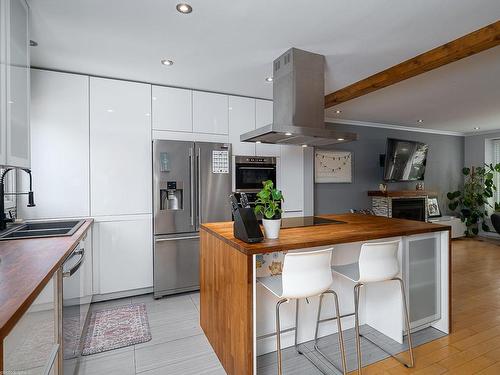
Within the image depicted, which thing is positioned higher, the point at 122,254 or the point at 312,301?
the point at 122,254

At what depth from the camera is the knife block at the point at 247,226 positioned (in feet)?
5.58

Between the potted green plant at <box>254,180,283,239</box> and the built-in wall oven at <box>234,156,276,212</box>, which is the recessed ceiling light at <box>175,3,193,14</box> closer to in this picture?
the potted green plant at <box>254,180,283,239</box>

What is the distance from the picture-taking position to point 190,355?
6.95 ft

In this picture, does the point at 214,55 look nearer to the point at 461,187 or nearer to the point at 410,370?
the point at 410,370

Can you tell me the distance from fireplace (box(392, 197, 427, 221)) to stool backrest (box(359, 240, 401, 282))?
3764 mm

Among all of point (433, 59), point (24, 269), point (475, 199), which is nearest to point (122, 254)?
point (24, 269)

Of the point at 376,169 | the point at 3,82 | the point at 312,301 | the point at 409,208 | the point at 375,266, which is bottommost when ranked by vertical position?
the point at 312,301

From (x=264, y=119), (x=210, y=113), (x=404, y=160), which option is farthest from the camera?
(x=404, y=160)

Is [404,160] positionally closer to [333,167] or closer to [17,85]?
[333,167]

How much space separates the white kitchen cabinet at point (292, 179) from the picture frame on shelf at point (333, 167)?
3.44 ft

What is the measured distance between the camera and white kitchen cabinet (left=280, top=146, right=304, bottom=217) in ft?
12.9

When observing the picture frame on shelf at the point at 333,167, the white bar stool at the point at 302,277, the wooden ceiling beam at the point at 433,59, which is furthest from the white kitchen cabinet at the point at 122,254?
the picture frame on shelf at the point at 333,167

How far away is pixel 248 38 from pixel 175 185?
1775mm

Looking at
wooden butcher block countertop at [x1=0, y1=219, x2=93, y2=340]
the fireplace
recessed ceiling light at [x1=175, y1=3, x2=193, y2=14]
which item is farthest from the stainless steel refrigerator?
the fireplace
